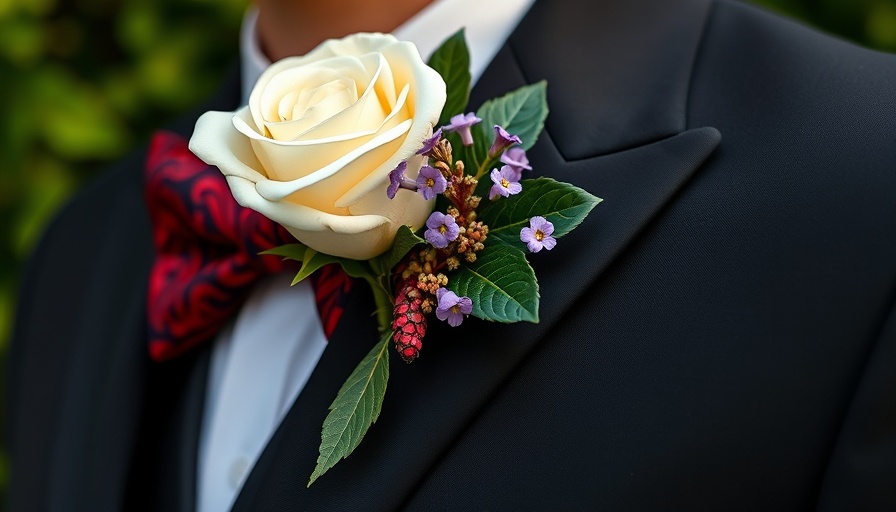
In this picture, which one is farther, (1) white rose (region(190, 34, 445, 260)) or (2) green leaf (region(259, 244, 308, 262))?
(2) green leaf (region(259, 244, 308, 262))

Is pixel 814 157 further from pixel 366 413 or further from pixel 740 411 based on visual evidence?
pixel 366 413

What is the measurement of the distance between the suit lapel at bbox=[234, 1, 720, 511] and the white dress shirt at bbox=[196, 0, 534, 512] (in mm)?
75

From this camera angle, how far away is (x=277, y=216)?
716mm

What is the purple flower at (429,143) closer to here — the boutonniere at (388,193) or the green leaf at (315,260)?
the boutonniere at (388,193)

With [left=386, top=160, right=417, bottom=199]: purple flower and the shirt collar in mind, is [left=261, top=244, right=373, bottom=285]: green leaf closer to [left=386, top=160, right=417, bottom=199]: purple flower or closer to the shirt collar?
[left=386, top=160, right=417, bottom=199]: purple flower

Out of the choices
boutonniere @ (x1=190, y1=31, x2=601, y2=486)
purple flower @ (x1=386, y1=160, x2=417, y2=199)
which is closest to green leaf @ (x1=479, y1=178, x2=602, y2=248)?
boutonniere @ (x1=190, y1=31, x2=601, y2=486)

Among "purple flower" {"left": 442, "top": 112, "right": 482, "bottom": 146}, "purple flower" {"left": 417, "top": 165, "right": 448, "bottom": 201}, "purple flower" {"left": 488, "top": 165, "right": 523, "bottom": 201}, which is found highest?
"purple flower" {"left": 442, "top": 112, "right": 482, "bottom": 146}

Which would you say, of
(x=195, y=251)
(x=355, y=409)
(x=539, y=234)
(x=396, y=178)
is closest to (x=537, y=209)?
(x=539, y=234)

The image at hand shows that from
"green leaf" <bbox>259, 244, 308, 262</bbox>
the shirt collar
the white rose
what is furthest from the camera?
the shirt collar

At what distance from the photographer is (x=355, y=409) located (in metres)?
0.76

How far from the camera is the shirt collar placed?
38.6 inches

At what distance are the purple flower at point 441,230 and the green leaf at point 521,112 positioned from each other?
0.14m

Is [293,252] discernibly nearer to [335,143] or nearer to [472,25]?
[335,143]

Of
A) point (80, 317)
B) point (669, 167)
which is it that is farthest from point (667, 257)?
point (80, 317)
